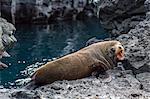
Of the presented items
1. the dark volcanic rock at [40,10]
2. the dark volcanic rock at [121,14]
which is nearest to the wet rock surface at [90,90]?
the dark volcanic rock at [121,14]

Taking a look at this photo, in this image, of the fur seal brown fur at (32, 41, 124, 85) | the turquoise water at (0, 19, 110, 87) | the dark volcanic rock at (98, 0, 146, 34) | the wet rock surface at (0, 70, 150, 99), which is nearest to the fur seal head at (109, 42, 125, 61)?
the fur seal brown fur at (32, 41, 124, 85)

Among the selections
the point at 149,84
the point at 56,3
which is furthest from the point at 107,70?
the point at 56,3

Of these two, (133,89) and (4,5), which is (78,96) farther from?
(4,5)

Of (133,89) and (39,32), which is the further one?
(39,32)

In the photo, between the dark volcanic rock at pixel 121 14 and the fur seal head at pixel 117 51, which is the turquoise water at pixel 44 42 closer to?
the dark volcanic rock at pixel 121 14

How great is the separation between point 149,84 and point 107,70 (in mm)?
901

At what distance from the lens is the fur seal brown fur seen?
5789 mm

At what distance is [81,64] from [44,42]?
1397 centimetres

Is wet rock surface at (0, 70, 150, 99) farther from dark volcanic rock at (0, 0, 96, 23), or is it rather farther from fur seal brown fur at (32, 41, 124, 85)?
dark volcanic rock at (0, 0, 96, 23)

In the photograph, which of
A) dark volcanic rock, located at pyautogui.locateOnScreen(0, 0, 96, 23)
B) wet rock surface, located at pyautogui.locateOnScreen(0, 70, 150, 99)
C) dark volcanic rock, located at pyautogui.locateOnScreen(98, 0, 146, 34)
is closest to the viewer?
wet rock surface, located at pyautogui.locateOnScreen(0, 70, 150, 99)

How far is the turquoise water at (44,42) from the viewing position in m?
13.4

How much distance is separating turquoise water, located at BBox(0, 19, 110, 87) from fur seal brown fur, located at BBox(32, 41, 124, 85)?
16.4 ft

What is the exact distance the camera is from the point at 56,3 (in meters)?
28.0

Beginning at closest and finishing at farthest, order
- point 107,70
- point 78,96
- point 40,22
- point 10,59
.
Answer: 1. point 78,96
2. point 107,70
3. point 10,59
4. point 40,22
